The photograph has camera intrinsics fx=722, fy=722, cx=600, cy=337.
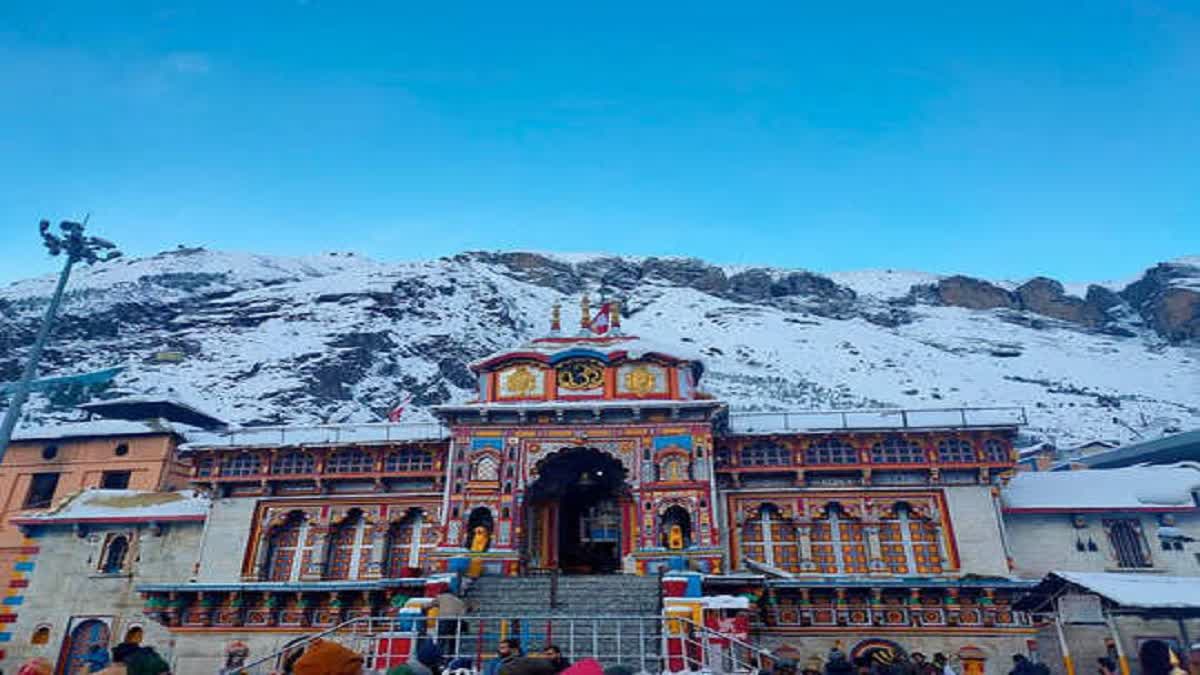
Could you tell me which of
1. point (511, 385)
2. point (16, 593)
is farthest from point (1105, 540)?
point (16, 593)

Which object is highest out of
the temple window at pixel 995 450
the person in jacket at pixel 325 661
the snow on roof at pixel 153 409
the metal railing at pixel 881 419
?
the snow on roof at pixel 153 409

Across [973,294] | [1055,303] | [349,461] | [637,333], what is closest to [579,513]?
[349,461]

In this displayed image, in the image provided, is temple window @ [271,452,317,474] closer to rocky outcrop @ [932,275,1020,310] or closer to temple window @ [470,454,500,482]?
temple window @ [470,454,500,482]

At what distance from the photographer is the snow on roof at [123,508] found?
2450 centimetres

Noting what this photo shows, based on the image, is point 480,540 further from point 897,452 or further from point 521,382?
point 897,452

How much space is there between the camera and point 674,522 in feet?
69.9

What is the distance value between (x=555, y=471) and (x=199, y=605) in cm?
1174

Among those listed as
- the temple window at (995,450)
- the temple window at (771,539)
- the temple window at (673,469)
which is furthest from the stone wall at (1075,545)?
the temple window at (673,469)

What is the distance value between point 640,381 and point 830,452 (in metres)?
6.36

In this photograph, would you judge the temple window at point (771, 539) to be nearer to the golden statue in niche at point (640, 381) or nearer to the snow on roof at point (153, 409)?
the golden statue in niche at point (640, 381)

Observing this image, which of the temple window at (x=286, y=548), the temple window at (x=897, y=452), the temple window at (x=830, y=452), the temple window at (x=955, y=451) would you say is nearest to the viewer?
the temple window at (x=955, y=451)

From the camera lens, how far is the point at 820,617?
2048cm

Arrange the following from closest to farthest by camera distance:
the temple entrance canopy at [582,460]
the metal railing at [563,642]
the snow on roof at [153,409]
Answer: the metal railing at [563,642] → the temple entrance canopy at [582,460] → the snow on roof at [153,409]

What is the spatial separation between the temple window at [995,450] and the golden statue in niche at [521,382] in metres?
13.7
